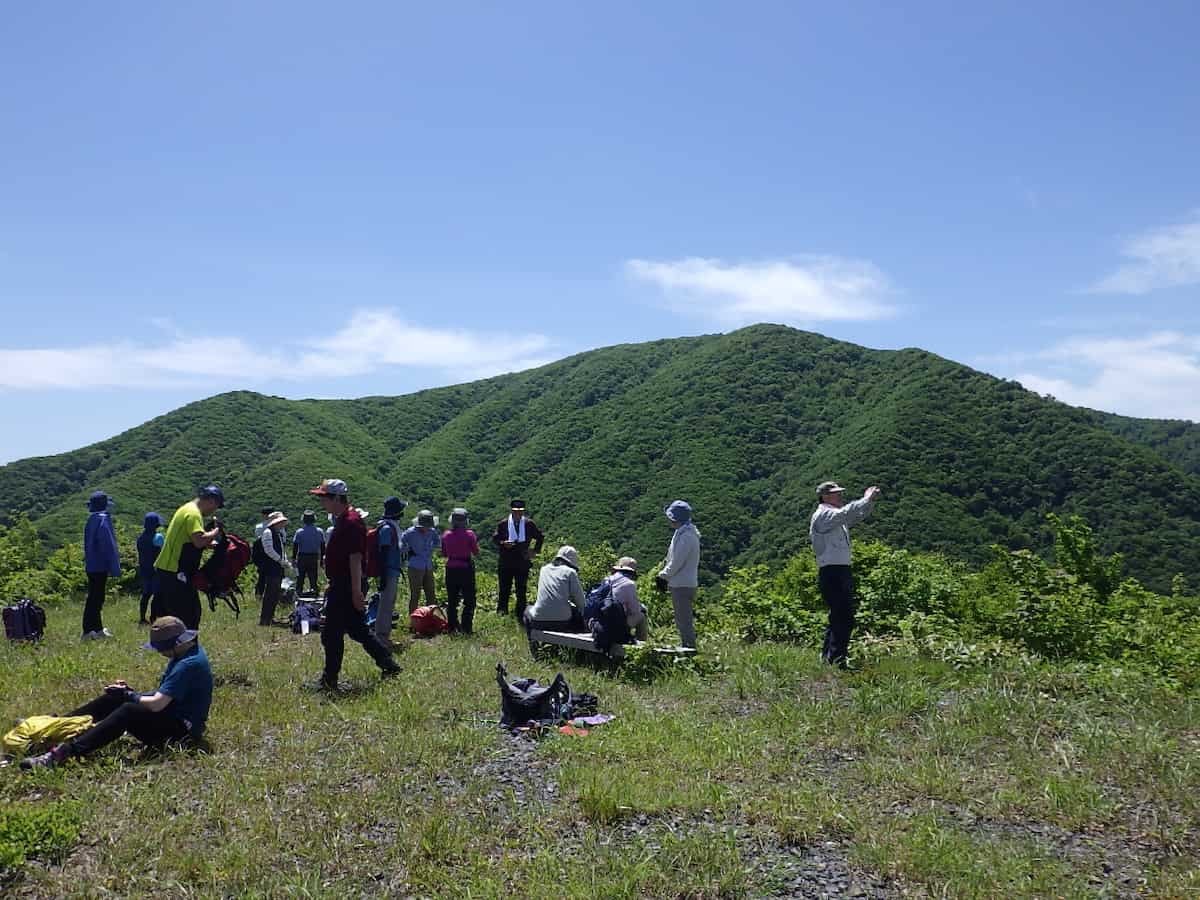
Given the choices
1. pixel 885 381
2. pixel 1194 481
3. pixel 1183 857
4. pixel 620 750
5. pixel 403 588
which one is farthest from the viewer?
pixel 885 381

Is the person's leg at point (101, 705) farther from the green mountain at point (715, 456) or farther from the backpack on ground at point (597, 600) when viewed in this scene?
the green mountain at point (715, 456)

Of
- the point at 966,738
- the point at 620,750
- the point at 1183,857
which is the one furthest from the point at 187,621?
the point at 1183,857

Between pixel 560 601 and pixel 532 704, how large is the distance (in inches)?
101

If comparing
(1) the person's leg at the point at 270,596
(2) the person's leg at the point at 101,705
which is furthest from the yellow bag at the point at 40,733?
(1) the person's leg at the point at 270,596

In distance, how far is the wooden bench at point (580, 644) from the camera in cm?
804

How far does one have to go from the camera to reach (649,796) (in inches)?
185

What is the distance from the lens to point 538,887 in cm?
371

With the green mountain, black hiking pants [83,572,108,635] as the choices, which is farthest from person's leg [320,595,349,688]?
the green mountain

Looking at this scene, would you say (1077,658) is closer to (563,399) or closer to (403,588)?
(403,588)

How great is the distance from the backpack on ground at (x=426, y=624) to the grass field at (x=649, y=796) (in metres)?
3.40

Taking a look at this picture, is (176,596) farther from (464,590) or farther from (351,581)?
(464,590)

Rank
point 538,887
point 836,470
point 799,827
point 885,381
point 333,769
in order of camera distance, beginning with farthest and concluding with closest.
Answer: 1. point 885,381
2. point 836,470
3. point 333,769
4. point 799,827
5. point 538,887

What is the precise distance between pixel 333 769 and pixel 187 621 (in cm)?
339

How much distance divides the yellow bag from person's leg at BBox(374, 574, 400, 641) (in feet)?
12.9
